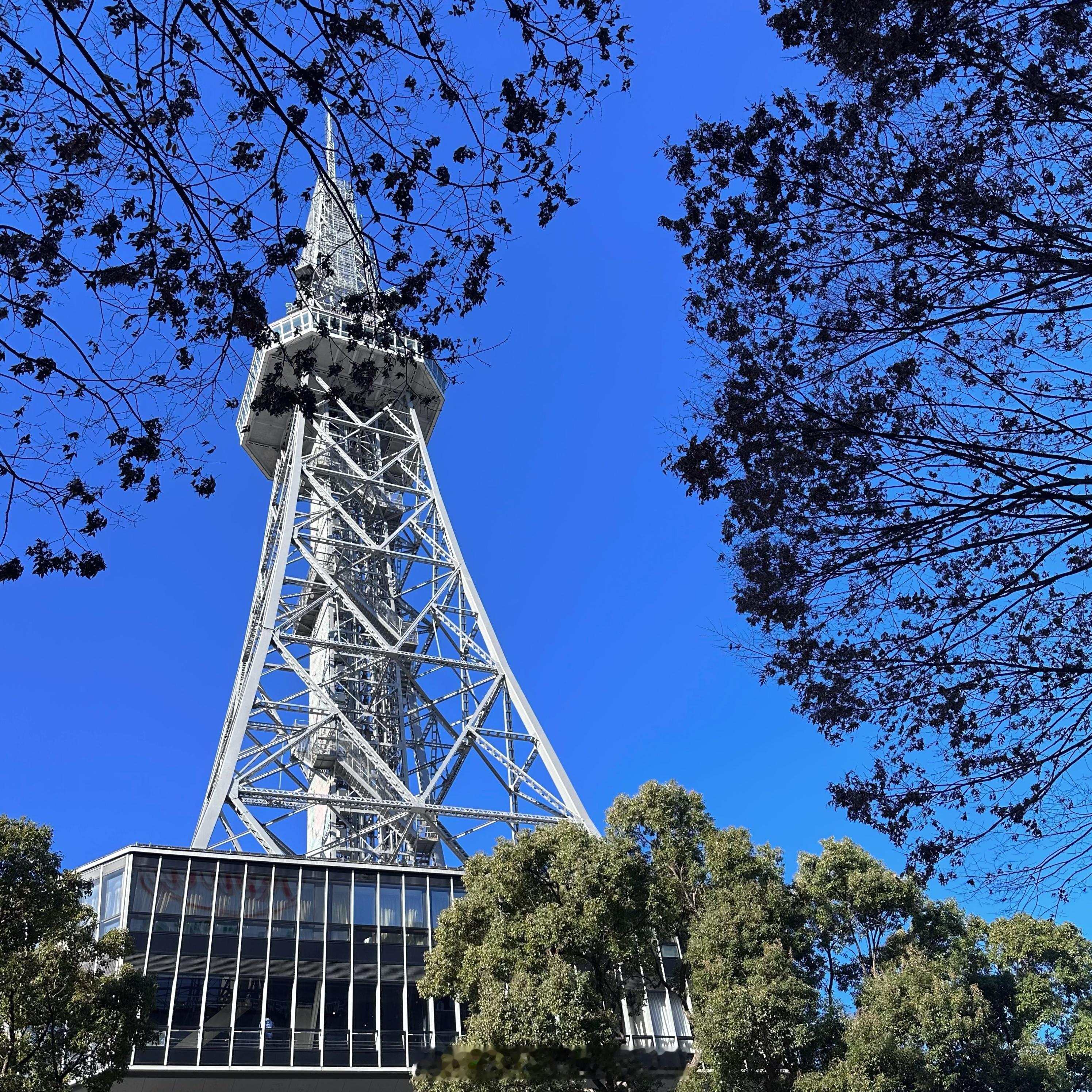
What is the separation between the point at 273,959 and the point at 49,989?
791cm

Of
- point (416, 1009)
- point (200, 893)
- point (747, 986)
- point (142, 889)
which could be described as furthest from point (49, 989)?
point (747, 986)

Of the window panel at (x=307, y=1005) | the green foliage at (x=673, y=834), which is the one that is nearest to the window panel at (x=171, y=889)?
the window panel at (x=307, y=1005)

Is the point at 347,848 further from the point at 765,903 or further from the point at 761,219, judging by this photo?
the point at 761,219

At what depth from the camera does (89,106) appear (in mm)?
7594

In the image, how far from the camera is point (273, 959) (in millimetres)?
23562

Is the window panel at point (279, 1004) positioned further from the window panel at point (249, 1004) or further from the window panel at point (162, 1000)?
the window panel at point (162, 1000)

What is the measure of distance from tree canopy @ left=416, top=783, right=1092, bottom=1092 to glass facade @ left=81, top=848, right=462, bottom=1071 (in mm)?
2619

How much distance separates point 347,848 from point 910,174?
26.1 metres

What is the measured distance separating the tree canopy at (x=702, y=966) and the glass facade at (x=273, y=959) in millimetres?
2619

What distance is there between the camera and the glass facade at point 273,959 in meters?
22.2

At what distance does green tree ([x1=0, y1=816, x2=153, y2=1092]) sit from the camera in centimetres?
1584

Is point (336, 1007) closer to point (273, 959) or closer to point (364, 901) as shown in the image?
point (273, 959)

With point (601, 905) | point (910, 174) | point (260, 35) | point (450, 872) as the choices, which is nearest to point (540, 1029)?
point (601, 905)

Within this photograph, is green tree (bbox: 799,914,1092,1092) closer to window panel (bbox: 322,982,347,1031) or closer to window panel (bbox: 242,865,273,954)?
window panel (bbox: 322,982,347,1031)
